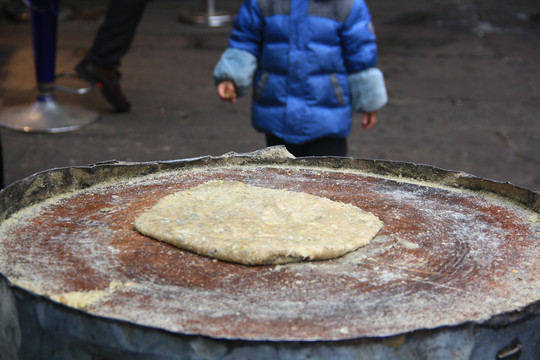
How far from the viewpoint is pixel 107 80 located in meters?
5.78

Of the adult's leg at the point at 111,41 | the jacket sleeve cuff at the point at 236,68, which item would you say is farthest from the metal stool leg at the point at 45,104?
the jacket sleeve cuff at the point at 236,68

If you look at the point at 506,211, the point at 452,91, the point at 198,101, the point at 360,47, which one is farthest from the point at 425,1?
the point at 506,211

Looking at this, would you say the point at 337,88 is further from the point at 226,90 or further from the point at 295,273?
the point at 295,273

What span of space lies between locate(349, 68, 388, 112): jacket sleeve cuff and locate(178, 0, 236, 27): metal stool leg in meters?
6.20

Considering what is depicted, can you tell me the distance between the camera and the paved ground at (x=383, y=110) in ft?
17.4

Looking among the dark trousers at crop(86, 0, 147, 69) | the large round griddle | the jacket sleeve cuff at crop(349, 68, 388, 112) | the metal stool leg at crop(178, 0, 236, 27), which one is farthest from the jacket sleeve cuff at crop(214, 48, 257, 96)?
the metal stool leg at crop(178, 0, 236, 27)

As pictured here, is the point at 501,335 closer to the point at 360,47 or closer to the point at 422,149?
the point at 360,47

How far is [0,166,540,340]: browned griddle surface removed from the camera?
5.09ft

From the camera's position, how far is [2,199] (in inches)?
78.4

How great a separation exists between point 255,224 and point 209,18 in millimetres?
7650

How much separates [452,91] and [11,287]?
5.81 metres

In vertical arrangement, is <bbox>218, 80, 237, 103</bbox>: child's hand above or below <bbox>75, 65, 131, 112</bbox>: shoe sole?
above

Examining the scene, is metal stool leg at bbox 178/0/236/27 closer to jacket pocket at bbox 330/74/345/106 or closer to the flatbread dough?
jacket pocket at bbox 330/74/345/106

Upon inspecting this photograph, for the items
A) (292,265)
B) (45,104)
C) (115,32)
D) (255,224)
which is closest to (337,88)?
(255,224)
